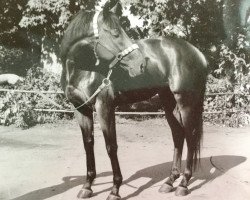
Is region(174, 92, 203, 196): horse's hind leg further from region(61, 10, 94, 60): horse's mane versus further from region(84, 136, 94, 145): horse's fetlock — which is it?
region(61, 10, 94, 60): horse's mane

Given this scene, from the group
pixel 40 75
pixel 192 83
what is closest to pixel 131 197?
pixel 192 83

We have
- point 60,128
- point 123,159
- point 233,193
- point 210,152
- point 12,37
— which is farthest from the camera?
point 12,37

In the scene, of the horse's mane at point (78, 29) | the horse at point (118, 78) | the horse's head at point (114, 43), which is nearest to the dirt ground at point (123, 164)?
the horse at point (118, 78)

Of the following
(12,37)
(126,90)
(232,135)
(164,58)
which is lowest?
(232,135)

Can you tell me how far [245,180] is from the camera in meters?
6.30

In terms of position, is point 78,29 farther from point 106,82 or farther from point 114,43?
point 106,82

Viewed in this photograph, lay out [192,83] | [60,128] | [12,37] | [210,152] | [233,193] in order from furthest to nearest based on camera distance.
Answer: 1. [12,37]
2. [60,128]
3. [210,152]
4. [192,83]
5. [233,193]

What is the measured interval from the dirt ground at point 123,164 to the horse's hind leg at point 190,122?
1.10 feet

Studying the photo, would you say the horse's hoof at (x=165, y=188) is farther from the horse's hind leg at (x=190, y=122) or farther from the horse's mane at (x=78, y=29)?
the horse's mane at (x=78, y=29)

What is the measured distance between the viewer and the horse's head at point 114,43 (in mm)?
5172

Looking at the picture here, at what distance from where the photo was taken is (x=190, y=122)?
20.0 feet

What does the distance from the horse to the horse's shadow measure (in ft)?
1.16

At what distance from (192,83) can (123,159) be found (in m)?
2.64

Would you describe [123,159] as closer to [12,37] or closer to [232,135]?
[232,135]
